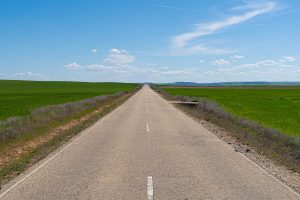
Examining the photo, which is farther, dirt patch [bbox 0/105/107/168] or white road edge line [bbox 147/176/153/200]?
dirt patch [bbox 0/105/107/168]

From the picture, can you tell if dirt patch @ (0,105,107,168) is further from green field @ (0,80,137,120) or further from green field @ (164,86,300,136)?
green field @ (164,86,300,136)

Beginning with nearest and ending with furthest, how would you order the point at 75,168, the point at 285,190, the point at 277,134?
1. the point at 285,190
2. the point at 75,168
3. the point at 277,134

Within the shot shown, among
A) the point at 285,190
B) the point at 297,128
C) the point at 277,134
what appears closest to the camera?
the point at 285,190

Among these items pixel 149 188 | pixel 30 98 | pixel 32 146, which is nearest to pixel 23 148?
pixel 32 146

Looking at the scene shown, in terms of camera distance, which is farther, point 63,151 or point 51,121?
point 51,121

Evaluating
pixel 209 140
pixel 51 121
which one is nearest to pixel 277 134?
pixel 209 140

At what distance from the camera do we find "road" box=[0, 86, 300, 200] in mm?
7742

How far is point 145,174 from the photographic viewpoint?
9.49m

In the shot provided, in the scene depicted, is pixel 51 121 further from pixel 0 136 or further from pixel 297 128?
pixel 297 128

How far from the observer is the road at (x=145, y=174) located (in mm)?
7742

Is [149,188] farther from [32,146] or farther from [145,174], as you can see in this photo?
[32,146]

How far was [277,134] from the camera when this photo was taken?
17469 millimetres

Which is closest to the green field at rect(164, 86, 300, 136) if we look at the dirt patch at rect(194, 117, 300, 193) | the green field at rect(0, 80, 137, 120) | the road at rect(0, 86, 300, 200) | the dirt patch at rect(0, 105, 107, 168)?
the dirt patch at rect(194, 117, 300, 193)

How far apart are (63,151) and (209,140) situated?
21.5 ft
